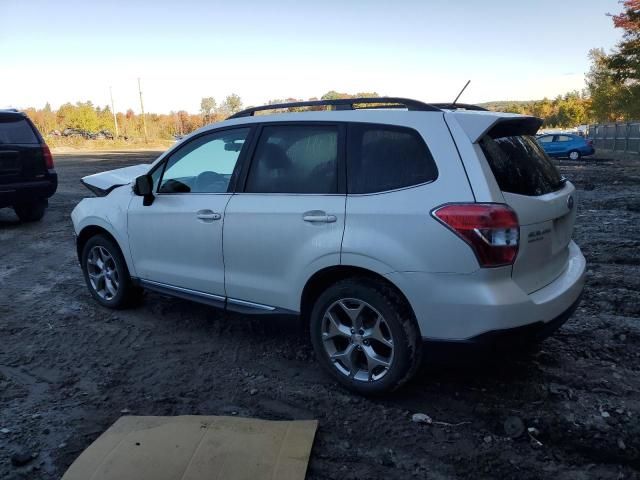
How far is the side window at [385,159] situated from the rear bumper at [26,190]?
7.33m

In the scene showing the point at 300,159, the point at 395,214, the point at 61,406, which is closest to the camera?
the point at 395,214

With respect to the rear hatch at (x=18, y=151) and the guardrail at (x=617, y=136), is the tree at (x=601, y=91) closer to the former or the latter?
the guardrail at (x=617, y=136)

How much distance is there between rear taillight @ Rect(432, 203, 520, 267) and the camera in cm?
272

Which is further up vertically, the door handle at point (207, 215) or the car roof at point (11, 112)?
the car roof at point (11, 112)

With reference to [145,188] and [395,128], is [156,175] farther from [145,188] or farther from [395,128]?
[395,128]

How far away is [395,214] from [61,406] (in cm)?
238

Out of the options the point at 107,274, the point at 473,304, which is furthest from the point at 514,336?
the point at 107,274

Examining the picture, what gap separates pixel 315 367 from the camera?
3740 mm

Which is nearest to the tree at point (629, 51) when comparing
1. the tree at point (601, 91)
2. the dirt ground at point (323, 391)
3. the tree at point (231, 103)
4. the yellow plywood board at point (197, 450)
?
the tree at point (601, 91)

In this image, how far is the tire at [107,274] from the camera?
15.6 ft

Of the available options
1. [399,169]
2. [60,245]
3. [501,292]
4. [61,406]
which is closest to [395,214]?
[399,169]

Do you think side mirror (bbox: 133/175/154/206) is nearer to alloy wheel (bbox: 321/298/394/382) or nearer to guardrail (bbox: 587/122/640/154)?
alloy wheel (bbox: 321/298/394/382)

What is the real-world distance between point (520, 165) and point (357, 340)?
1.44 metres

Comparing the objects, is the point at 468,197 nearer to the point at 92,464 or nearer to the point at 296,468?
the point at 296,468
